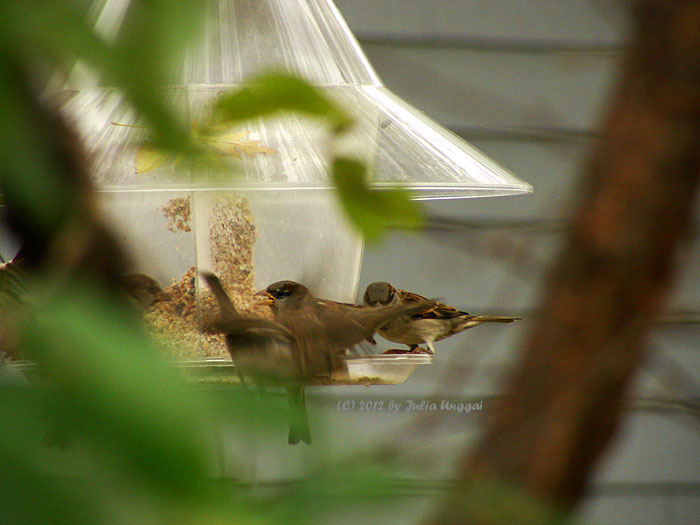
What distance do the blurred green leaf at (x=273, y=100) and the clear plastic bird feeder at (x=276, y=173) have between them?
258 millimetres

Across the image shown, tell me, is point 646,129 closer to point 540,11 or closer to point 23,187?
point 23,187

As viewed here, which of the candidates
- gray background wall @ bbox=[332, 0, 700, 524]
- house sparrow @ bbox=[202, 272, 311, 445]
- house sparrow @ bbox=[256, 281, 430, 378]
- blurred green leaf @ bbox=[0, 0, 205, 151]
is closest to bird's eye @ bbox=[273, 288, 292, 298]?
house sparrow @ bbox=[256, 281, 430, 378]

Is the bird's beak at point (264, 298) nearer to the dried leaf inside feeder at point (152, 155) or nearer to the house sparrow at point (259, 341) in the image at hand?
the house sparrow at point (259, 341)

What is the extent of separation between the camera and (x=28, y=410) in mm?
106

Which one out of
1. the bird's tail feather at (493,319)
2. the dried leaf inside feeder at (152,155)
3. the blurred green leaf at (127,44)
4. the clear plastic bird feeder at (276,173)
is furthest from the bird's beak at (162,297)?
the blurred green leaf at (127,44)

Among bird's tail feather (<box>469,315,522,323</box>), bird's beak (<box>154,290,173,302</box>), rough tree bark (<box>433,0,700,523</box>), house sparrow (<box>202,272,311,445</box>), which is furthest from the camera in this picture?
bird's tail feather (<box>469,315,522,323</box>)

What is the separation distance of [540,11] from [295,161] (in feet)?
4.81

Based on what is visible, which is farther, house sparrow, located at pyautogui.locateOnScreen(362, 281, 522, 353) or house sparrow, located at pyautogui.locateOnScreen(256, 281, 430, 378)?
house sparrow, located at pyautogui.locateOnScreen(362, 281, 522, 353)

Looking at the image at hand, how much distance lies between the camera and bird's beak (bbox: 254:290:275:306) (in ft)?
2.93

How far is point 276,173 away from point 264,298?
0.90ft

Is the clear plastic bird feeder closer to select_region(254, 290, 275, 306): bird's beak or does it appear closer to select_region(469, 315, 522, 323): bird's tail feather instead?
select_region(254, 290, 275, 306): bird's beak

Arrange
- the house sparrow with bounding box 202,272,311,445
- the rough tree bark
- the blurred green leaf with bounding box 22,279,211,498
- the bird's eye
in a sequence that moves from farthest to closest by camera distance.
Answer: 1. the bird's eye
2. the house sparrow with bounding box 202,272,311,445
3. the rough tree bark
4. the blurred green leaf with bounding box 22,279,211,498

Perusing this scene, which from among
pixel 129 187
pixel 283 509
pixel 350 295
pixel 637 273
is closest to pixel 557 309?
pixel 637 273

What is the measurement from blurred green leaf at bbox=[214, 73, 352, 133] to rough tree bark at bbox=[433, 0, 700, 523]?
98mm
